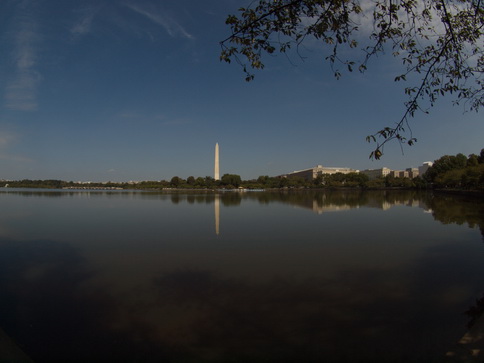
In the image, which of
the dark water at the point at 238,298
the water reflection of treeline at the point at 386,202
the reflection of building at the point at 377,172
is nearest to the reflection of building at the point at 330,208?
the water reflection of treeline at the point at 386,202

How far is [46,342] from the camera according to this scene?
14.3 feet

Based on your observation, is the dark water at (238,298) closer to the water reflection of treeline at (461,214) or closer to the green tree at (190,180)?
the water reflection of treeline at (461,214)

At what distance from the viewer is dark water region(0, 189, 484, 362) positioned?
4.23m

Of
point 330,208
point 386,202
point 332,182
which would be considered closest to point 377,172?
point 332,182

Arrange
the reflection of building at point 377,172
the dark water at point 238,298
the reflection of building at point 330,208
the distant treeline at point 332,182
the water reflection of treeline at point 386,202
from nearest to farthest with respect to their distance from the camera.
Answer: the dark water at point 238,298, the water reflection of treeline at point 386,202, the reflection of building at point 330,208, the distant treeline at point 332,182, the reflection of building at point 377,172

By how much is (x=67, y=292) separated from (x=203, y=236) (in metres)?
6.53

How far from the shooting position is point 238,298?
591 cm

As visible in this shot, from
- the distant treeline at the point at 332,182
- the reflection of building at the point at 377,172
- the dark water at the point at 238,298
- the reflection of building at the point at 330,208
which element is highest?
the reflection of building at the point at 377,172

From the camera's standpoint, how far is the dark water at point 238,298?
4.23 m

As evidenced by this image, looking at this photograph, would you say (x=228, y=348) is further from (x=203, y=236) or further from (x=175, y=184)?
(x=175, y=184)

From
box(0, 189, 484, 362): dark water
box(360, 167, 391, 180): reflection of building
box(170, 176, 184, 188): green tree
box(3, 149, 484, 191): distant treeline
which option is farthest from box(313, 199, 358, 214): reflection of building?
box(360, 167, 391, 180): reflection of building

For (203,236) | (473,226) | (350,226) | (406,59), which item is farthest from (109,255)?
(473,226)

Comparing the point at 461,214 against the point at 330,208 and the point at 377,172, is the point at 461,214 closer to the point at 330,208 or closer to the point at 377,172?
the point at 330,208

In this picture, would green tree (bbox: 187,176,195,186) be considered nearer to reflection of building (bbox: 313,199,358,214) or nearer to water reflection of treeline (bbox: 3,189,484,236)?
water reflection of treeline (bbox: 3,189,484,236)
